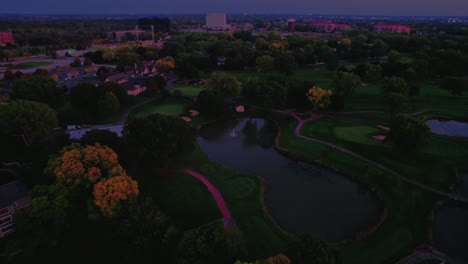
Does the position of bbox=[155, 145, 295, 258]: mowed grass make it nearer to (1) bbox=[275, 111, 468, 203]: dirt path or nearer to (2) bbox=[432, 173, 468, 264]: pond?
(2) bbox=[432, 173, 468, 264]: pond

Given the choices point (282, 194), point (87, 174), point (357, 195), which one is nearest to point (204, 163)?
point (282, 194)

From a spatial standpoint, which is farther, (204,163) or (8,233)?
(204,163)

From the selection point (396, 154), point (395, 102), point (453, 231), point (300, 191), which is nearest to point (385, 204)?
point (453, 231)

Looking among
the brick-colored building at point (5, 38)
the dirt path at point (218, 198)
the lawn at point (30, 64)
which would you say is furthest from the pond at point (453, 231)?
the brick-colored building at point (5, 38)

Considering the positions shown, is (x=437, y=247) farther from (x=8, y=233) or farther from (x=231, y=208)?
(x=8, y=233)

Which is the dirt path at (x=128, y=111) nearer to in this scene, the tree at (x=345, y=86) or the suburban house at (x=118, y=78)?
the suburban house at (x=118, y=78)

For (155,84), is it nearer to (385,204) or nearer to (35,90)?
(35,90)
